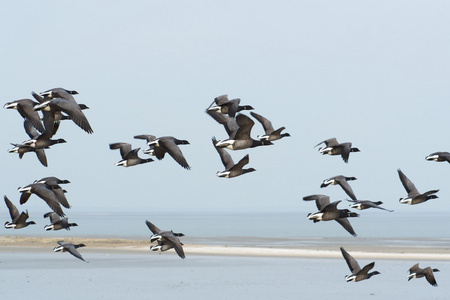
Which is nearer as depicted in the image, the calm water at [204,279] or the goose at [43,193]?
the goose at [43,193]

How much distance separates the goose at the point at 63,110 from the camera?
18594mm

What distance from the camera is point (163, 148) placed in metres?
21.8

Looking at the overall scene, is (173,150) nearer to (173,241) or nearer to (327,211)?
(173,241)

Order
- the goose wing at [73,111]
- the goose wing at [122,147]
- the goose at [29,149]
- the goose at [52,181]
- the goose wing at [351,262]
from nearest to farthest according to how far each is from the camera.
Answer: the goose wing at [73,111], the goose at [29,149], the goose at [52,181], the goose wing at [122,147], the goose wing at [351,262]

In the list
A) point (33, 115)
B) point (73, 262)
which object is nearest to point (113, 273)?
point (73, 262)

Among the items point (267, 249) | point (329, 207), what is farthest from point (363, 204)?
point (267, 249)

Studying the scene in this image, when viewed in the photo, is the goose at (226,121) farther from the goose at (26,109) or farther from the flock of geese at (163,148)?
the goose at (26,109)

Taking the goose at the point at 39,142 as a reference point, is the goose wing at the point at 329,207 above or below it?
below

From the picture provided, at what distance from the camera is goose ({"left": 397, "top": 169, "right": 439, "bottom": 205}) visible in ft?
79.6

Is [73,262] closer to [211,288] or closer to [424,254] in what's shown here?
[211,288]

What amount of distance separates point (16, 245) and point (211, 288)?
40.9 meters

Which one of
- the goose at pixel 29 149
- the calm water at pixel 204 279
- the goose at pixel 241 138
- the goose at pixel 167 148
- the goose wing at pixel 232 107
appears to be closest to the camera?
the goose at pixel 241 138

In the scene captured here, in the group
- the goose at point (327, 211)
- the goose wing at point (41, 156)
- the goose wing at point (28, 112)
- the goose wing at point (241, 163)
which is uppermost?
the goose wing at point (28, 112)

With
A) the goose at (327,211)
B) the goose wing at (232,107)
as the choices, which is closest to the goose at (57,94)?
the goose wing at (232,107)
